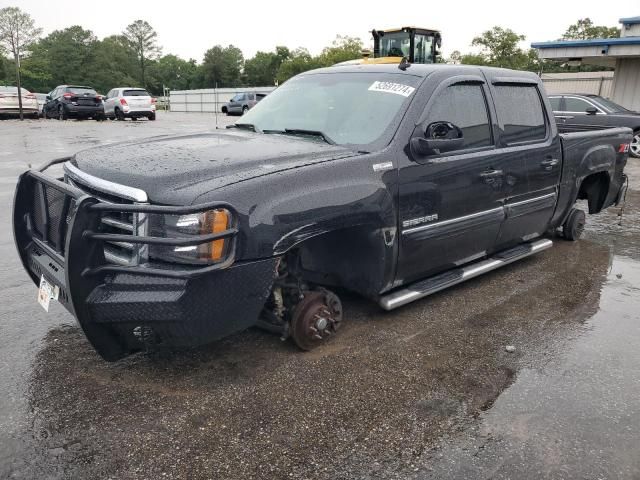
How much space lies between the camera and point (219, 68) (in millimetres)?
100938

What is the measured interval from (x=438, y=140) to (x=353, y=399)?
176cm

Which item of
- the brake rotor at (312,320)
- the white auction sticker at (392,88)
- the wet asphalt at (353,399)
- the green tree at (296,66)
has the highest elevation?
the green tree at (296,66)

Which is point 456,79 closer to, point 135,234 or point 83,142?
point 135,234

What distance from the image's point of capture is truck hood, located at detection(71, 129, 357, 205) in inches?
113

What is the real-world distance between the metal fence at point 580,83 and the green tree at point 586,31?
40951 millimetres

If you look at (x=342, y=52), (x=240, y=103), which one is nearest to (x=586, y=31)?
(x=342, y=52)

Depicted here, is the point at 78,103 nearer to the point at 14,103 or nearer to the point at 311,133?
the point at 14,103

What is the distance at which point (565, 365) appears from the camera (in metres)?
3.50

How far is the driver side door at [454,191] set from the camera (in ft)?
12.3

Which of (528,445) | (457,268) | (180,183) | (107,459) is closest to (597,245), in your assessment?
(457,268)

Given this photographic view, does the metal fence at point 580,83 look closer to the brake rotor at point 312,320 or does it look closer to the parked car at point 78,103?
the parked car at point 78,103

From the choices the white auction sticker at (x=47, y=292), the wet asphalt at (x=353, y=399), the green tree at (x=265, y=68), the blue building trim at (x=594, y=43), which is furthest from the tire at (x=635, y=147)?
the green tree at (x=265, y=68)

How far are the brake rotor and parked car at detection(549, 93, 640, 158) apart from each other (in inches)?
474

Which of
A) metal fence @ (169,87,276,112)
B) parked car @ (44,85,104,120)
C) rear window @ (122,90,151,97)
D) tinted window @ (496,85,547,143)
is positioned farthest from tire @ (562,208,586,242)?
metal fence @ (169,87,276,112)
